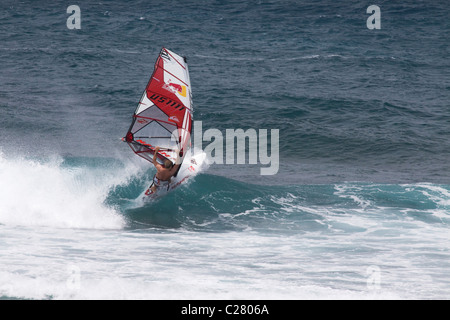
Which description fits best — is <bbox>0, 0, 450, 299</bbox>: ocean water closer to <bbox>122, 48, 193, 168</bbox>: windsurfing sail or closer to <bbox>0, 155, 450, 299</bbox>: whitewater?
<bbox>0, 155, 450, 299</bbox>: whitewater

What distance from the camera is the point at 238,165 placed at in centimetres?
2336

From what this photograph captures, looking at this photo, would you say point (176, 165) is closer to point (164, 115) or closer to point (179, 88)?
point (164, 115)

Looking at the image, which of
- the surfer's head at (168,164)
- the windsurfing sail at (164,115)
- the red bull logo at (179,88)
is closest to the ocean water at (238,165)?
the surfer's head at (168,164)

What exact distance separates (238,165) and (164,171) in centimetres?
630

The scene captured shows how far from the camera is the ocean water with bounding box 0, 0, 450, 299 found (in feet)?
41.5

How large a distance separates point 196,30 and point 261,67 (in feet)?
28.6

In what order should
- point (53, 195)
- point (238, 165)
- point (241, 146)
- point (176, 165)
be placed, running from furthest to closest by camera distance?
1. point (241, 146)
2. point (238, 165)
3. point (53, 195)
4. point (176, 165)

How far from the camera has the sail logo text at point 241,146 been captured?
78.3ft

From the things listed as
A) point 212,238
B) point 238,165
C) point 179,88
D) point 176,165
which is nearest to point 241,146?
point 238,165

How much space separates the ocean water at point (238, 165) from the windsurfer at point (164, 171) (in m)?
0.90

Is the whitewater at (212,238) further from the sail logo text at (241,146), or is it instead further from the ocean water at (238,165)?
the sail logo text at (241,146)

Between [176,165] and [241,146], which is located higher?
[176,165]
